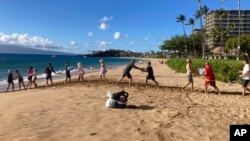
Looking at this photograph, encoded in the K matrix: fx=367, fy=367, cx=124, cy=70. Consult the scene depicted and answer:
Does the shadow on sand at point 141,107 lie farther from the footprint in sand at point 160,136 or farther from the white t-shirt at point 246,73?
the white t-shirt at point 246,73

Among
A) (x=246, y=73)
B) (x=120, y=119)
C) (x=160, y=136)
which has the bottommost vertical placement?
(x=160, y=136)

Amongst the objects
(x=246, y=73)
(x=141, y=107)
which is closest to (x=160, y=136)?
(x=141, y=107)

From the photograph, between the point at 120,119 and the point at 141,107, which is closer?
the point at 120,119

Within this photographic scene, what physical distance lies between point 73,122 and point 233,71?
15.8 m

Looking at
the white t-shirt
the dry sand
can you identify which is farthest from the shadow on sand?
the white t-shirt

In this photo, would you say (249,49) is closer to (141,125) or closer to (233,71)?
(233,71)

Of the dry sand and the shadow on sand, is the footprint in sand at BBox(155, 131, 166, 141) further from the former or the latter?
the shadow on sand

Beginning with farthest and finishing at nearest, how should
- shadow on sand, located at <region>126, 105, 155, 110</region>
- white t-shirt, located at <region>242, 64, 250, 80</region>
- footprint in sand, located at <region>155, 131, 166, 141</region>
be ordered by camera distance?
white t-shirt, located at <region>242, 64, 250, 80</region> < shadow on sand, located at <region>126, 105, 155, 110</region> < footprint in sand, located at <region>155, 131, 166, 141</region>

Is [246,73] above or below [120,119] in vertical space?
above

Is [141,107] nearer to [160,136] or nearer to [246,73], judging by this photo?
[160,136]

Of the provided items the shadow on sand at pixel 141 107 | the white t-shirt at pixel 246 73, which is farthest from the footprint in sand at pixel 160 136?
the white t-shirt at pixel 246 73

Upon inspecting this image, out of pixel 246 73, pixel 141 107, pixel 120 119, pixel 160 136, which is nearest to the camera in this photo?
pixel 160 136

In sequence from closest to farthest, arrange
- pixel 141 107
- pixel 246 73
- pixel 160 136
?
pixel 160 136 < pixel 141 107 < pixel 246 73

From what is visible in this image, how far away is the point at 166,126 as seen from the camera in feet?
31.1
